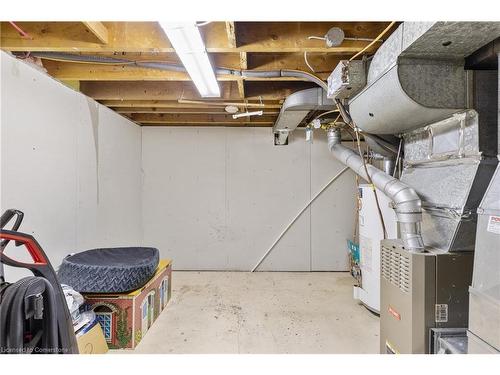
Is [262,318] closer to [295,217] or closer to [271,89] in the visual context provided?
[295,217]

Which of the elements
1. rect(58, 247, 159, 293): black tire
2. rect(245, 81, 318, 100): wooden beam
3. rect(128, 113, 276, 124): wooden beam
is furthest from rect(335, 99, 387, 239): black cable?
rect(58, 247, 159, 293): black tire

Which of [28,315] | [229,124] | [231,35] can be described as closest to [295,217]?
[229,124]

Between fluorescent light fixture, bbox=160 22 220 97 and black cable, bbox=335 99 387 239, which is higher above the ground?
fluorescent light fixture, bbox=160 22 220 97

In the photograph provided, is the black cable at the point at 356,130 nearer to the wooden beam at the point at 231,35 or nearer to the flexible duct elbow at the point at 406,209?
the flexible duct elbow at the point at 406,209

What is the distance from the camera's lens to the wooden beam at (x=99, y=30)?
141cm

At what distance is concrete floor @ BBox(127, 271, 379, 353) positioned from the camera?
83.5 inches

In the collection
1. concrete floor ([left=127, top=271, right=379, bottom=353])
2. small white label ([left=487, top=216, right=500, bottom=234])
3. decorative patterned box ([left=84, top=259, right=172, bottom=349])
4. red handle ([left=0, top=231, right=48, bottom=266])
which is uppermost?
small white label ([left=487, top=216, right=500, bottom=234])

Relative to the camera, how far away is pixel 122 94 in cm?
261

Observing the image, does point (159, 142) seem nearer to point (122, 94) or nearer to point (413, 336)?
point (122, 94)

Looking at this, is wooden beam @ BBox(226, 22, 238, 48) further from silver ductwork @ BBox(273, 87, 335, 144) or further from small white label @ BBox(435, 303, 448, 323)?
small white label @ BBox(435, 303, 448, 323)

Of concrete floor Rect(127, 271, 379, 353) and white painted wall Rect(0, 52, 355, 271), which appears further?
white painted wall Rect(0, 52, 355, 271)

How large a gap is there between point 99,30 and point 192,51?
547 millimetres

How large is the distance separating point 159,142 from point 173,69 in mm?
2201

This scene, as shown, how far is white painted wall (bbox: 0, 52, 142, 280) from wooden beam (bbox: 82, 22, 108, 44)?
0.64m
